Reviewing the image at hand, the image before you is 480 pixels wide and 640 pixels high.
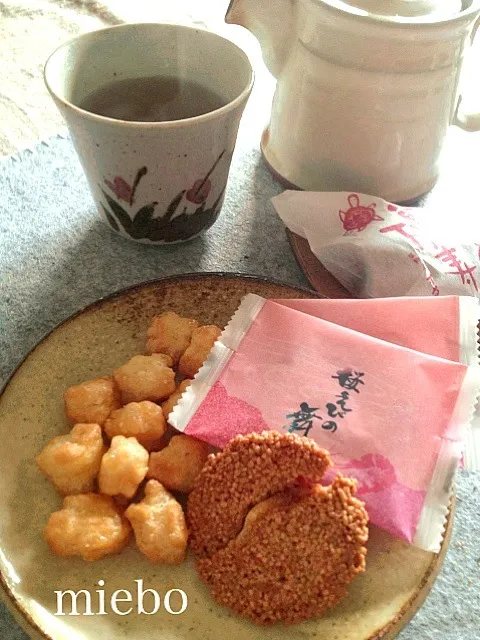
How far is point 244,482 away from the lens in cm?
38

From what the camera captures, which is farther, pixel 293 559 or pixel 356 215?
pixel 356 215

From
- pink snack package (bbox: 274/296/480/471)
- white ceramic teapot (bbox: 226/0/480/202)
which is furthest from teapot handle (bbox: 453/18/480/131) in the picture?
pink snack package (bbox: 274/296/480/471)

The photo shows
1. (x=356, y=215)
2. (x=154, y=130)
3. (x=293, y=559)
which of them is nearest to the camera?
(x=293, y=559)

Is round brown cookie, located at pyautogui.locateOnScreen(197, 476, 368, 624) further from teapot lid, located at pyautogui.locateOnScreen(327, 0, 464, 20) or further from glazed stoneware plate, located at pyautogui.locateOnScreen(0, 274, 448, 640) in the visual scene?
teapot lid, located at pyautogui.locateOnScreen(327, 0, 464, 20)

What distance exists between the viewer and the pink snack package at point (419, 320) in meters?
0.47

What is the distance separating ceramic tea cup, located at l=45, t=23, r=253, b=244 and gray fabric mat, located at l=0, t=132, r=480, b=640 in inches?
1.2

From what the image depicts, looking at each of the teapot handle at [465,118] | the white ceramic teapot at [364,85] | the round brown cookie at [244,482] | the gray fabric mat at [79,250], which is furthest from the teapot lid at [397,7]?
the round brown cookie at [244,482]

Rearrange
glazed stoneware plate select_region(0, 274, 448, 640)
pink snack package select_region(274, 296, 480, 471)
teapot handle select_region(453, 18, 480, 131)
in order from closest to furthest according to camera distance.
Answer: glazed stoneware plate select_region(0, 274, 448, 640) → pink snack package select_region(274, 296, 480, 471) → teapot handle select_region(453, 18, 480, 131)

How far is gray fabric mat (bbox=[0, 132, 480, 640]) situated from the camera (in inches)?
21.2

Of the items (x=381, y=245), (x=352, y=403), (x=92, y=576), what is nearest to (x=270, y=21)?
(x=381, y=245)

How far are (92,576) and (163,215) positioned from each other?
303mm

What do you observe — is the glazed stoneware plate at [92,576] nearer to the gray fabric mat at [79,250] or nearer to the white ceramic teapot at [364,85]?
the gray fabric mat at [79,250]

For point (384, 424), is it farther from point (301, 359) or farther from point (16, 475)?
point (16, 475)

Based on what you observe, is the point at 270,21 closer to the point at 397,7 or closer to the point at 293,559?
the point at 397,7
